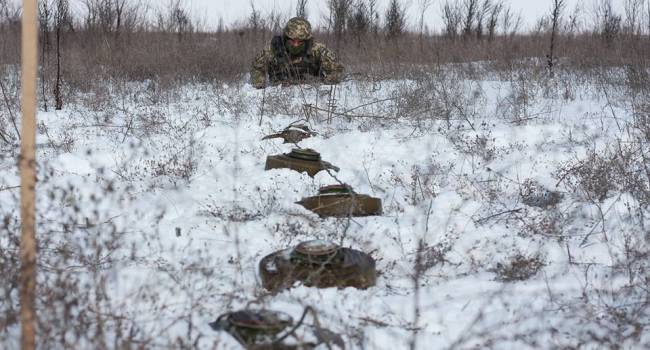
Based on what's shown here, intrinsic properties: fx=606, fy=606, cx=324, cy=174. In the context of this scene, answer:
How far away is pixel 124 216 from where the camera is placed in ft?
12.8

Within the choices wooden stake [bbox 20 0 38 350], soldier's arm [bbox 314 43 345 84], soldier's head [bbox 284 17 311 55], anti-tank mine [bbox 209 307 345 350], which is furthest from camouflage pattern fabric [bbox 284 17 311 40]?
wooden stake [bbox 20 0 38 350]

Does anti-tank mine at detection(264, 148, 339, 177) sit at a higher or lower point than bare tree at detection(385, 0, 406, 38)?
lower

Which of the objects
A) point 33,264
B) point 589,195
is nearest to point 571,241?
point 589,195

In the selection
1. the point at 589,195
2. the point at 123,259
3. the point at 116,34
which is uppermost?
the point at 116,34

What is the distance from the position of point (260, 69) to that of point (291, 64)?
1.68 ft

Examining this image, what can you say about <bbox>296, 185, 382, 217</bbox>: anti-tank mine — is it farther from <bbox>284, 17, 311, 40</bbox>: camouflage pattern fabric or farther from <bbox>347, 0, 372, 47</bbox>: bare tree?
<bbox>347, 0, 372, 47</bbox>: bare tree

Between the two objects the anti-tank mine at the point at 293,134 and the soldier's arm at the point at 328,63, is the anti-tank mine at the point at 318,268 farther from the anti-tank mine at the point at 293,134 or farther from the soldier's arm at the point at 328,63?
the soldier's arm at the point at 328,63

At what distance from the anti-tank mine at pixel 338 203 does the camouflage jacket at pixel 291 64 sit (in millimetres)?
5345

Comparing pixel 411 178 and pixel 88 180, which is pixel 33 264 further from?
pixel 411 178

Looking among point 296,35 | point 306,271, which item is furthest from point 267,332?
point 296,35

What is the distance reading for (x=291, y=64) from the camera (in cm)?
977

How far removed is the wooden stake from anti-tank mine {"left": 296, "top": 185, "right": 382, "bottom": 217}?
2539mm

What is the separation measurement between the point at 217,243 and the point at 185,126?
327 cm

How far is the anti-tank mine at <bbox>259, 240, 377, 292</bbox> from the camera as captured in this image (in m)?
3.21
